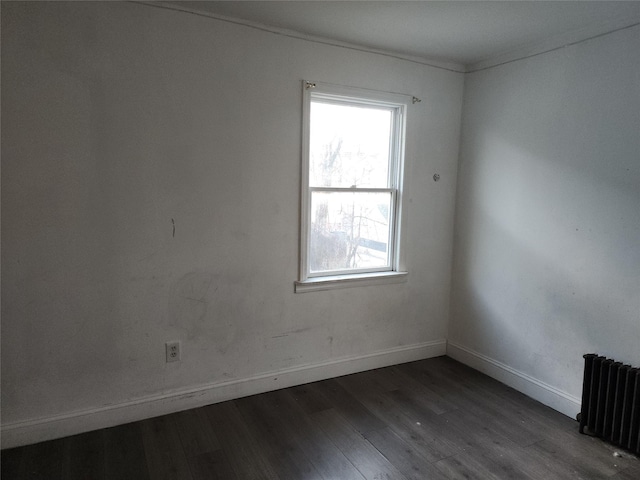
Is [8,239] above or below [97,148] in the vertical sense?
below

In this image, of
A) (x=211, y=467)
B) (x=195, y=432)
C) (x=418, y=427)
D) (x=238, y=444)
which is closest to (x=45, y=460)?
(x=195, y=432)

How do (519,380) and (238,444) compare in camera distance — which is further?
(519,380)

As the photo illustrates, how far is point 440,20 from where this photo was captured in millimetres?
2506

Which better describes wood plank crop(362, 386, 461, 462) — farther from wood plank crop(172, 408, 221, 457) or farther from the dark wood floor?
wood plank crop(172, 408, 221, 457)

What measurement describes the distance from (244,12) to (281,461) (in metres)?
2.62

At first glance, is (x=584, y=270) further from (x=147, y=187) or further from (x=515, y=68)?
(x=147, y=187)

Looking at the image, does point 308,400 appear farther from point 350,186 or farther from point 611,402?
point 611,402

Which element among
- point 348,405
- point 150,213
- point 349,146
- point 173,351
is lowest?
point 348,405

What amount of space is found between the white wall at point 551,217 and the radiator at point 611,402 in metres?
0.14

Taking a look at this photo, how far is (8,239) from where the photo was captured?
2156 mm

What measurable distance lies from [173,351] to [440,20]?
2.68 meters

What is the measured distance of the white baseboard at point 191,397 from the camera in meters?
2.29

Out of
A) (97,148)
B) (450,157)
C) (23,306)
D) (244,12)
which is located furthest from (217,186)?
(450,157)

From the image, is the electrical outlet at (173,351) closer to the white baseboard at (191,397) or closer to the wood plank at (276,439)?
the white baseboard at (191,397)
